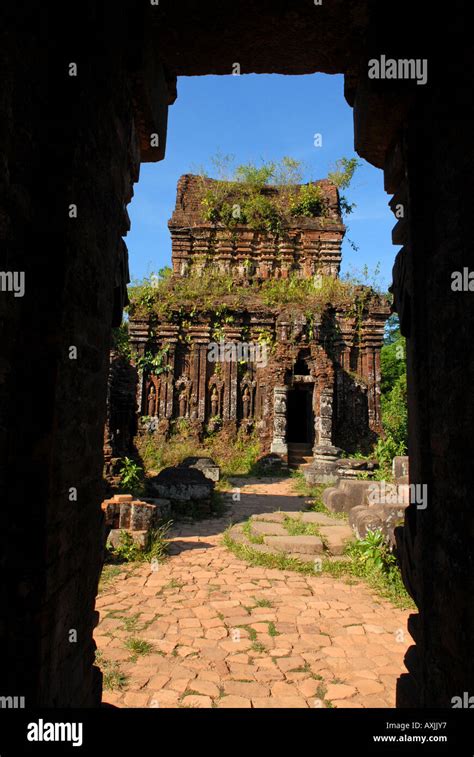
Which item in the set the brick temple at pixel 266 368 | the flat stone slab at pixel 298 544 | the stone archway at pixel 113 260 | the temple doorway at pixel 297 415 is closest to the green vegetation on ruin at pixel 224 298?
the brick temple at pixel 266 368

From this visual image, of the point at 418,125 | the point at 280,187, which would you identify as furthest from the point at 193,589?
the point at 280,187

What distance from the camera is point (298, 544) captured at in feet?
21.5

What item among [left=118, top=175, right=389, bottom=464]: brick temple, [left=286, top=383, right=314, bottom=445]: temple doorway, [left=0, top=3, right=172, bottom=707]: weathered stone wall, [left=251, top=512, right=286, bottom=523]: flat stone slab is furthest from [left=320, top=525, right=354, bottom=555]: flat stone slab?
[left=286, top=383, right=314, bottom=445]: temple doorway

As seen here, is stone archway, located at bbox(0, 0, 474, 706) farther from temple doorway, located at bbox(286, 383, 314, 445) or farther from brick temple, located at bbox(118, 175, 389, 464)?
temple doorway, located at bbox(286, 383, 314, 445)

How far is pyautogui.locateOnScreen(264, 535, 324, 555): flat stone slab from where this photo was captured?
254 inches

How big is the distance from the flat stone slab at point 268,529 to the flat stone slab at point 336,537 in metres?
0.68

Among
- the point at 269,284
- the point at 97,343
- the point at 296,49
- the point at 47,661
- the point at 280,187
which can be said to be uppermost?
the point at 280,187

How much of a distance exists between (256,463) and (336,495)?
5.73m

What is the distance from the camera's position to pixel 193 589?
5.29 meters

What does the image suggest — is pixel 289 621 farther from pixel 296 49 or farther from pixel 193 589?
pixel 296 49

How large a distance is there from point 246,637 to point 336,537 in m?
3.21

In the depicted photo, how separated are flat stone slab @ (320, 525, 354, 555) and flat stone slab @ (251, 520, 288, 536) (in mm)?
681

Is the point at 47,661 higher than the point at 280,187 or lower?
lower

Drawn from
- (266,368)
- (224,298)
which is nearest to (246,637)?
(266,368)
